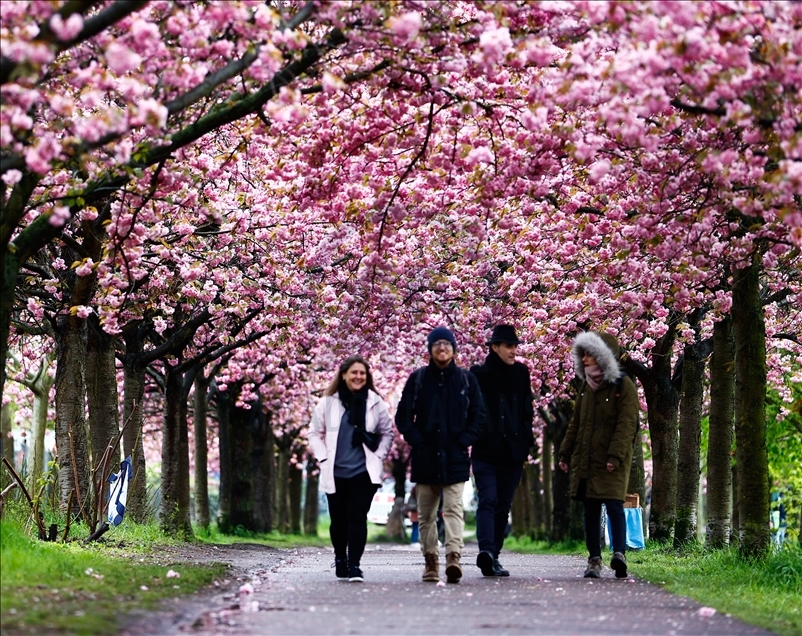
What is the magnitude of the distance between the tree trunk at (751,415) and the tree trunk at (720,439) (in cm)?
351

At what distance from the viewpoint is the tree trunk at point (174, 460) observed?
2551cm

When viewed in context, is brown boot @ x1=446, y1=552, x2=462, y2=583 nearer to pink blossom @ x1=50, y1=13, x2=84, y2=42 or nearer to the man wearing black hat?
the man wearing black hat

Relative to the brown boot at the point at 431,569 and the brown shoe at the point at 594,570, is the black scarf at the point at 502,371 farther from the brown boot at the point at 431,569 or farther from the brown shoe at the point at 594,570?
the brown shoe at the point at 594,570

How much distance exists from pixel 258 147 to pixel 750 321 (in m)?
6.63

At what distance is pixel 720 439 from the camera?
62.5 feet

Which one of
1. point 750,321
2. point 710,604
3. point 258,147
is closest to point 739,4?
point 710,604

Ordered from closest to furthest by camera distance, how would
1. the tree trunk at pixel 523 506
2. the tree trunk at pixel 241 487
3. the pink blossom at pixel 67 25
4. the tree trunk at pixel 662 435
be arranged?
the pink blossom at pixel 67 25
the tree trunk at pixel 662 435
the tree trunk at pixel 241 487
the tree trunk at pixel 523 506

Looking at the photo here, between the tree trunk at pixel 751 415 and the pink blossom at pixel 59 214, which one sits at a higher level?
the pink blossom at pixel 59 214

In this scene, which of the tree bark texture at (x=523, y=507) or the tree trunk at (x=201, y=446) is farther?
the tree bark texture at (x=523, y=507)

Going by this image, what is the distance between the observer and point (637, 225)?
555 inches

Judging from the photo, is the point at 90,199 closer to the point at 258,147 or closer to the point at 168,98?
the point at 168,98

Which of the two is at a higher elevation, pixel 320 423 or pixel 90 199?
pixel 90 199

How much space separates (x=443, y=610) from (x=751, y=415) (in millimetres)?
6593

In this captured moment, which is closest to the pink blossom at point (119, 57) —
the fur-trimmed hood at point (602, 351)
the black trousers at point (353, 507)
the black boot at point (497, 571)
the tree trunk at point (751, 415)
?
the black trousers at point (353, 507)
